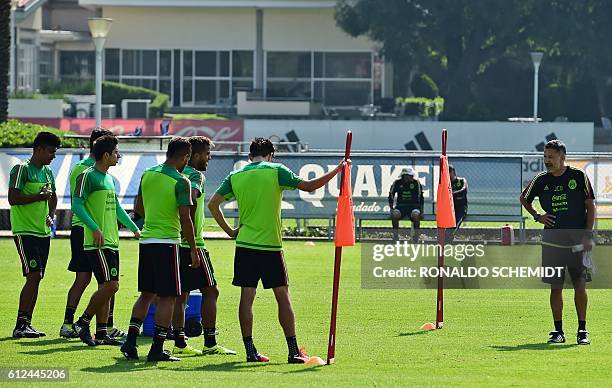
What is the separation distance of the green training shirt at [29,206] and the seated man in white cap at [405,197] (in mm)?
12870

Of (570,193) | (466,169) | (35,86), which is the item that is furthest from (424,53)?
(570,193)

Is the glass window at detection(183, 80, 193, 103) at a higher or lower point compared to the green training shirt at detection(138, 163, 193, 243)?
higher

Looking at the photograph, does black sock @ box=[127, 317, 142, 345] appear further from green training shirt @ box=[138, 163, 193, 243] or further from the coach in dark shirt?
the coach in dark shirt

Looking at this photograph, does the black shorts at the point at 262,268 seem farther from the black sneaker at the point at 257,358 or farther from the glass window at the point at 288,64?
the glass window at the point at 288,64

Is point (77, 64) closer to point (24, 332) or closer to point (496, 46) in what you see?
point (496, 46)

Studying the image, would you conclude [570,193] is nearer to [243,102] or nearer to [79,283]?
[79,283]

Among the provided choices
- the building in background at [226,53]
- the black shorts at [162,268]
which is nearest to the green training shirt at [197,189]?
the black shorts at [162,268]

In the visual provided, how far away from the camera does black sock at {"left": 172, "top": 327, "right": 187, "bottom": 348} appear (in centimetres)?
1223

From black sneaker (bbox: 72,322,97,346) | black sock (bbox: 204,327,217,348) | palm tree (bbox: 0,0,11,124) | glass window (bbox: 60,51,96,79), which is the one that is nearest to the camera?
black sock (bbox: 204,327,217,348)

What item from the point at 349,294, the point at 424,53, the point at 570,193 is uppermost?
the point at 424,53

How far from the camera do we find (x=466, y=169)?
2706cm

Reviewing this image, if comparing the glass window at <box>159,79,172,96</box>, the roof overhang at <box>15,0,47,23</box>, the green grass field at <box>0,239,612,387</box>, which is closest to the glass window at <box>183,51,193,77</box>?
the glass window at <box>159,79,172,96</box>

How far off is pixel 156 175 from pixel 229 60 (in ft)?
198

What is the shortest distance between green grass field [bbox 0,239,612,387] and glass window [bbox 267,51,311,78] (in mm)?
51960
